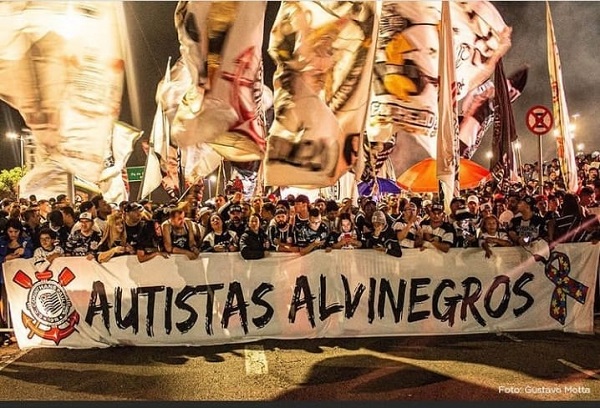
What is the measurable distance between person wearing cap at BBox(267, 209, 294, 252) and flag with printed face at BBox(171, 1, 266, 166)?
1.19 metres

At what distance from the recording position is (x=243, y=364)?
606cm

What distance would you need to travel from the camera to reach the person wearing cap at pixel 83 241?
23.4 ft

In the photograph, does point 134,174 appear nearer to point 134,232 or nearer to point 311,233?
point 134,232

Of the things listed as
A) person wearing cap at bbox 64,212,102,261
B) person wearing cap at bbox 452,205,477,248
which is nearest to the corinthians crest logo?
person wearing cap at bbox 64,212,102,261

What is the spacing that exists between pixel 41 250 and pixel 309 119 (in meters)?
3.53

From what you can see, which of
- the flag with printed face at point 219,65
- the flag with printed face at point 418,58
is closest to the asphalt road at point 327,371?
the flag with printed face at point 219,65

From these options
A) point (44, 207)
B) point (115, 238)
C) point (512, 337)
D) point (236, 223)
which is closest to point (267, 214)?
point (236, 223)

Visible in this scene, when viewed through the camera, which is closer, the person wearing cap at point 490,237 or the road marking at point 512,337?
the road marking at point 512,337

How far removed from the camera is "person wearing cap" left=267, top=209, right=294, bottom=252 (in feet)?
24.0

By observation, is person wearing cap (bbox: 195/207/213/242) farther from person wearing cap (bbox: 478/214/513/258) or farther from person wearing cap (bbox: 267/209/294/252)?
person wearing cap (bbox: 478/214/513/258)

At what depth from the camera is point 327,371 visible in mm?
5762

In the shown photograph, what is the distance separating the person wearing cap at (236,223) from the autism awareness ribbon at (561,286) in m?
3.85

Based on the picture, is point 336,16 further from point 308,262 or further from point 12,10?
point 12,10

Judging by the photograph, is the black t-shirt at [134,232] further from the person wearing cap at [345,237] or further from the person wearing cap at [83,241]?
the person wearing cap at [345,237]
